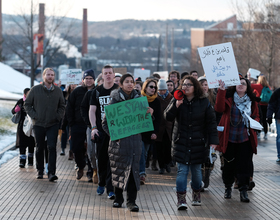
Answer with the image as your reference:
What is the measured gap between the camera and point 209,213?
22.8ft

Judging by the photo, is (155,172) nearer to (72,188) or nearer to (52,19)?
(72,188)

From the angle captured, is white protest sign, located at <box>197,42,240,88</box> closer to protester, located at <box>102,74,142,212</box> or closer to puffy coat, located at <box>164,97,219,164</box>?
puffy coat, located at <box>164,97,219,164</box>

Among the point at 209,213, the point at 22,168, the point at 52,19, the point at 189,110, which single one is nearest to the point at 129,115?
the point at 189,110

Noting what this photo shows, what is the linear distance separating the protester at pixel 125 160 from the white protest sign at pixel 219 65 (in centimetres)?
134

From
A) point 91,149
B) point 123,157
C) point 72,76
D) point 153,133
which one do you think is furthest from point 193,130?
point 72,76

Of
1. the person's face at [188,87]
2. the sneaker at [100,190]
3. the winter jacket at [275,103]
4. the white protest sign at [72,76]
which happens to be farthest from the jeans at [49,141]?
the white protest sign at [72,76]

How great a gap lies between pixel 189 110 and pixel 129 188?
4.58 feet

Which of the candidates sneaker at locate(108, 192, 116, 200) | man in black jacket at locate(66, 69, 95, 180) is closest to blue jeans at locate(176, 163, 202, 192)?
sneaker at locate(108, 192, 116, 200)

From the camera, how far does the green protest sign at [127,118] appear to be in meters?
7.02

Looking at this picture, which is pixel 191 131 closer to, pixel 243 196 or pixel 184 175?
pixel 184 175

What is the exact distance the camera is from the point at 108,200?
25.1 feet

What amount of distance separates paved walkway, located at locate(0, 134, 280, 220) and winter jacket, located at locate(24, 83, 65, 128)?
1.13 meters

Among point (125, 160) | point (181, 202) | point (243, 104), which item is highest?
point (243, 104)

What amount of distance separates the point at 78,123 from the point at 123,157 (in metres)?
2.86
